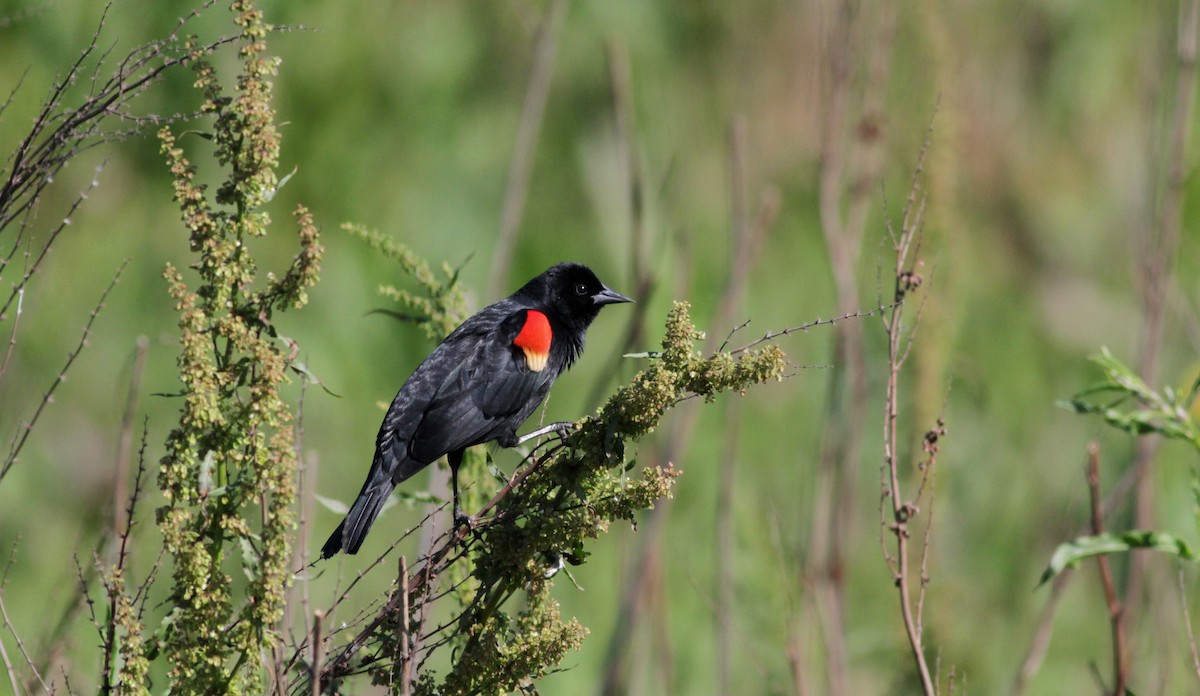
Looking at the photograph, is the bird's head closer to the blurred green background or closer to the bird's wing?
the bird's wing

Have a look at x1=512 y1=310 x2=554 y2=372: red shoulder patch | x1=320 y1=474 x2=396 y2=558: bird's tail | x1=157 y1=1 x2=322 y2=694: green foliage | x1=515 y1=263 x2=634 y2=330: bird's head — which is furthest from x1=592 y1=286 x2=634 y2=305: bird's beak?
x1=157 y1=1 x2=322 y2=694: green foliage

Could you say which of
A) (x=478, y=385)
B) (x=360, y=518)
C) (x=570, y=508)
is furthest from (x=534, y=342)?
(x=570, y=508)

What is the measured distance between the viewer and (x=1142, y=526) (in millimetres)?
3328

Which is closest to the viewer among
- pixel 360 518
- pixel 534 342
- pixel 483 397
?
pixel 360 518

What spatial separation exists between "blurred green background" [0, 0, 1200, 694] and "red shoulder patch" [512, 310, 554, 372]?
3.03ft

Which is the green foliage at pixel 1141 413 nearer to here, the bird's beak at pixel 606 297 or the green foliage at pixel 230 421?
the green foliage at pixel 230 421

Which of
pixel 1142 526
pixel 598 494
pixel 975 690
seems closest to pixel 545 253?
pixel 975 690

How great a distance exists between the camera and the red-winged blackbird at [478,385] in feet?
8.80

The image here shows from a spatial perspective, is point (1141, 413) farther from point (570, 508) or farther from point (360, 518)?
point (360, 518)

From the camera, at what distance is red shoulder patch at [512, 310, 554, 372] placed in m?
3.15

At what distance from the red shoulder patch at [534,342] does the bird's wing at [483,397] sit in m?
0.01

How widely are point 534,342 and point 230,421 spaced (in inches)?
A: 59.9

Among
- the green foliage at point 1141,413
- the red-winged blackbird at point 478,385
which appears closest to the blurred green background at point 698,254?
the red-winged blackbird at point 478,385

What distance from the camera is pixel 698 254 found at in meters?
5.96
